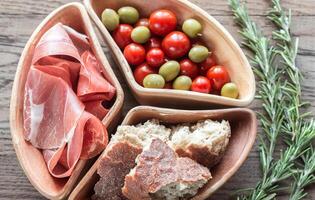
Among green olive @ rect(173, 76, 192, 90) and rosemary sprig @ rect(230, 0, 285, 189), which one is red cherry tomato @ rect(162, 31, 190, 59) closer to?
green olive @ rect(173, 76, 192, 90)

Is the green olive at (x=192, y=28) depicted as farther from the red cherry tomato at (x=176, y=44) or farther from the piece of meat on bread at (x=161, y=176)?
the piece of meat on bread at (x=161, y=176)

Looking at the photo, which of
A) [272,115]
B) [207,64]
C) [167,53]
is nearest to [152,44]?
[167,53]

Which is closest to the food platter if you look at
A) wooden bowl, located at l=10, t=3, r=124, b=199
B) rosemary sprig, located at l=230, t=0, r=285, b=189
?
wooden bowl, located at l=10, t=3, r=124, b=199

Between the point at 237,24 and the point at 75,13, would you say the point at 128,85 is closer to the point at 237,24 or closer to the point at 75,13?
the point at 75,13

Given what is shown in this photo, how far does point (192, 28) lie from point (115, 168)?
0.42 m

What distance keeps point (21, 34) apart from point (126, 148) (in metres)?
0.51

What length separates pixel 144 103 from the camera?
1.76 meters

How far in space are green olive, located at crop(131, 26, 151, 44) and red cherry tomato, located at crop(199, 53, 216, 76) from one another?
0.55ft

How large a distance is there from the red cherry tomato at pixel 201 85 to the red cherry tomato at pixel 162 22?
0.52 feet

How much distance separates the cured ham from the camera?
1.67 metres

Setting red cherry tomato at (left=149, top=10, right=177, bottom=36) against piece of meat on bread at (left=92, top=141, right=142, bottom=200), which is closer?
piece of meat on bread at (left=92, top=141, right=142, bottom=200)

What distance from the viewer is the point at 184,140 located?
1.64 meters

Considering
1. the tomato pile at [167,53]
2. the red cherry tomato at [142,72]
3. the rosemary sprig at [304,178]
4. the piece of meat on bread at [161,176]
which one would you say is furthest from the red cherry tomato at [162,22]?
the rosemary sprig at [304,178]

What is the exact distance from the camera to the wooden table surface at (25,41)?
1797 millimetres
